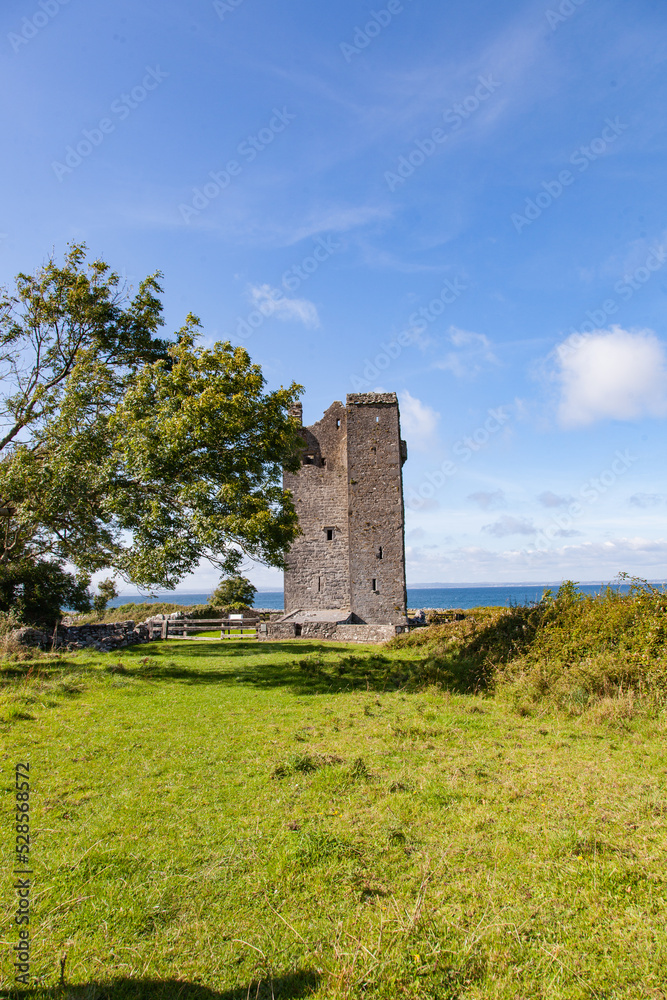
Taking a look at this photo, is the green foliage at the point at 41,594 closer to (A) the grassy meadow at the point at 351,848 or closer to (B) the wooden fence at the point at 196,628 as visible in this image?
(B) the wooden fence at the point at 196,628

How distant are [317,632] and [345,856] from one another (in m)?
20.7

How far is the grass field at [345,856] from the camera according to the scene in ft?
10.5

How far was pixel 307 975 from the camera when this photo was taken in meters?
3.16

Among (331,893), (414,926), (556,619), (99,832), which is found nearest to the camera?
(414,926)

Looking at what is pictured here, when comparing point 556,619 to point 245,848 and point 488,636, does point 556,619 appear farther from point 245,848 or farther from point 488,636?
point 245,848

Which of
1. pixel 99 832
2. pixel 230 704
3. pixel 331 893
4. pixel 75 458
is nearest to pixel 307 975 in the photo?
pixel 331 893

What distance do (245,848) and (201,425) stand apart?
10.6 metres

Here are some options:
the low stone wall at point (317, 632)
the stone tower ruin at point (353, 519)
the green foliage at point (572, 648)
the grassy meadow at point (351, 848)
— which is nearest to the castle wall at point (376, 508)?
the stone tower ruin at point (353, 519)

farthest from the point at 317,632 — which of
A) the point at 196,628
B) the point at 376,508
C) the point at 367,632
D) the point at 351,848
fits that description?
the point at 351,848

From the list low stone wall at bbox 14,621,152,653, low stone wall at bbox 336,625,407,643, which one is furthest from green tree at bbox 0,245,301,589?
low stone wall at bbox 336,625,407,643

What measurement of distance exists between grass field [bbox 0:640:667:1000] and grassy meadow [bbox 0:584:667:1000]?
2 centimetres

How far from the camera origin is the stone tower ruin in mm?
28922

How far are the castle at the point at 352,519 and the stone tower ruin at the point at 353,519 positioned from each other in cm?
5

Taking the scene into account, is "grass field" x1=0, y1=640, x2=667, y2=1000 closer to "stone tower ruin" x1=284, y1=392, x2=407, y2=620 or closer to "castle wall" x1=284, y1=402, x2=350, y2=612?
"stone tower ruin" x1=284, y1=392, x2=407, y2=620
